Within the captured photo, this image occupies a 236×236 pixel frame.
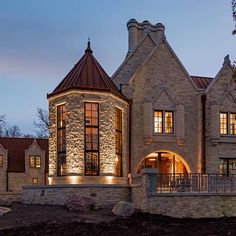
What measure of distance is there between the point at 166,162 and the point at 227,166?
4.16 m

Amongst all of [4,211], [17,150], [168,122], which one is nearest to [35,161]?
[17,150]

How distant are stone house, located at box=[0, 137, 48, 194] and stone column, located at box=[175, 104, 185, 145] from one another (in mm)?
16876

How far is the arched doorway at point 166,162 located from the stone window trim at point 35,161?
50.3 feet

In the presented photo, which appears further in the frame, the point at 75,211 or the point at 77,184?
the point at 77,184

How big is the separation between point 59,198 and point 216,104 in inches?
487

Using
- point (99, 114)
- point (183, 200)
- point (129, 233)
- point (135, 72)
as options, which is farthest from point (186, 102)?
point (129, 233)

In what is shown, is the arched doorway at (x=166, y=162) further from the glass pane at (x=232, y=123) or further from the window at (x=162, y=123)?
the glass pane at (x=232, y=123)

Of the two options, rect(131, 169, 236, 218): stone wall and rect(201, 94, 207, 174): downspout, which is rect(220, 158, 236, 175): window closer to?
rect(201, 94, 207, 174): downspout

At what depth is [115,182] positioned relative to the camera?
79.6ft

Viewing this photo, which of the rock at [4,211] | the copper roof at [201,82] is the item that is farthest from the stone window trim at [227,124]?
the rock at [4,211]

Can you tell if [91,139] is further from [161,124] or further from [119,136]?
[161,124]

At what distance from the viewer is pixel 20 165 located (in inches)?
1585

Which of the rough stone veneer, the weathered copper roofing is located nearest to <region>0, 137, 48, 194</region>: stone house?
the rough stone veneer

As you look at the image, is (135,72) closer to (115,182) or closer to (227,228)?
(115,182)
